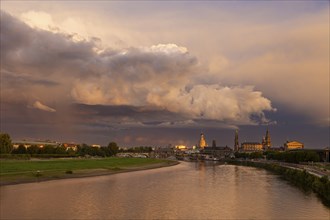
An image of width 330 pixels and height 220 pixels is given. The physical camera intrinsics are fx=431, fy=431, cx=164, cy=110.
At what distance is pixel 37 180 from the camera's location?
278 feet

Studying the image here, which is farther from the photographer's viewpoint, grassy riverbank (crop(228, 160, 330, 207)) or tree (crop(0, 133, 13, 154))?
tree (crop(0, 133, 13, 154))

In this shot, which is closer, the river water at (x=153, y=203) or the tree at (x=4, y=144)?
the river water at (x=153, y=203)

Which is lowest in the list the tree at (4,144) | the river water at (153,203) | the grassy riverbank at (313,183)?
the river water at (153,203)

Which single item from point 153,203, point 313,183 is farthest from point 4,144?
point 313,183

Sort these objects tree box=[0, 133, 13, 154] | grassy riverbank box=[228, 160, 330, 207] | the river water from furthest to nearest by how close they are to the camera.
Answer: tree box=[0, 133, 13, 154] < grassy riverbank box=[228, 160, 330, 207] < the river water

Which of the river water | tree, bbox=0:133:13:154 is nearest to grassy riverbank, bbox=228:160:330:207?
the river water

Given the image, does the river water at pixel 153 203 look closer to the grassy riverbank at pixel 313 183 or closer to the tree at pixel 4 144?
the grassy riverbank at pixel 313 183

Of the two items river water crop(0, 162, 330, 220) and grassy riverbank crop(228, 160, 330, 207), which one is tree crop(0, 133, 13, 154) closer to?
river water crop(0, 162, 330, 220)

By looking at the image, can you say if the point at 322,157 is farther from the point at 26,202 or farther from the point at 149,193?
the point at 26,202

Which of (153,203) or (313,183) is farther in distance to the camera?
(313,183)

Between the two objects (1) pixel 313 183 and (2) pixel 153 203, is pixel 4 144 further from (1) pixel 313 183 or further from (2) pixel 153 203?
(1) pixel 313 183

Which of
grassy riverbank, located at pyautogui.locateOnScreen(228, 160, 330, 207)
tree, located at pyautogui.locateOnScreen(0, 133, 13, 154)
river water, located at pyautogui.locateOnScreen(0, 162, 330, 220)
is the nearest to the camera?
river water, located at pyautogui.locateOnScreen(0, 162, 330, 220)

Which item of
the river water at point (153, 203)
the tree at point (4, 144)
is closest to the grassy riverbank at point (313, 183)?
the river water at point (153, 203)

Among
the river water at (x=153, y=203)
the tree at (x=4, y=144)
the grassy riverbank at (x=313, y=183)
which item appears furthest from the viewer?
the tree at (x=4, y=144)
